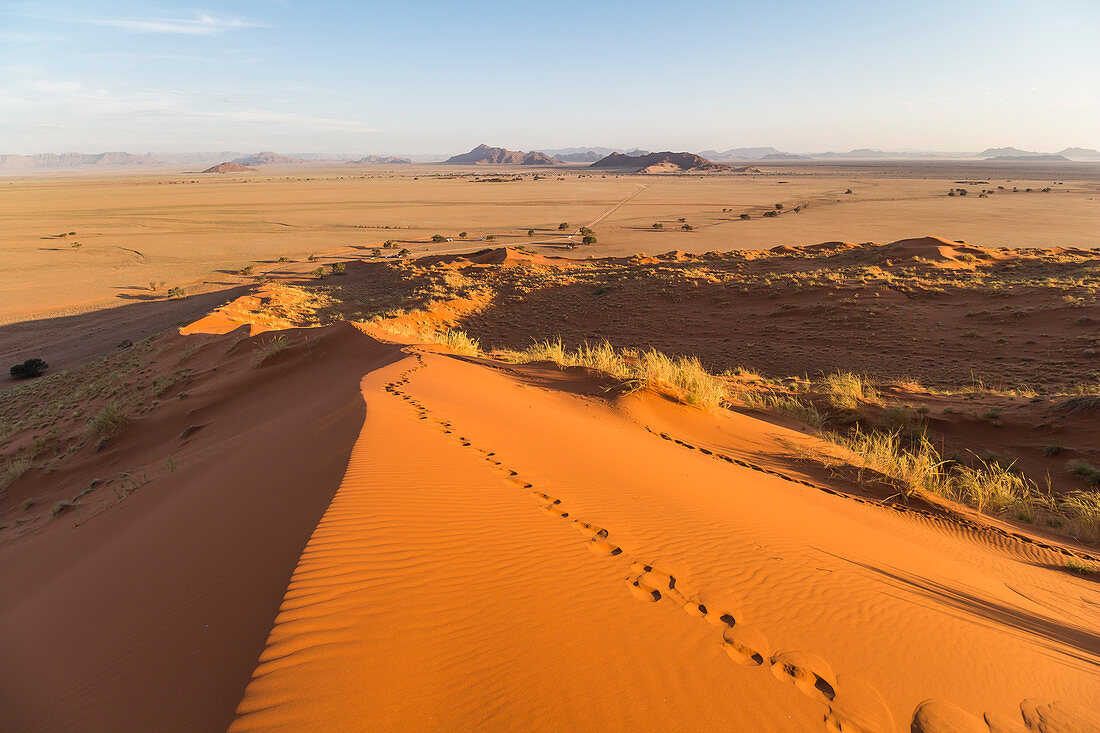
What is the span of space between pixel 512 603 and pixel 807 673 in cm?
149

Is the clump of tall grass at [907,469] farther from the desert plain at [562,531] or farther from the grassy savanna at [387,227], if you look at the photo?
the grassy savanna at [387,227]

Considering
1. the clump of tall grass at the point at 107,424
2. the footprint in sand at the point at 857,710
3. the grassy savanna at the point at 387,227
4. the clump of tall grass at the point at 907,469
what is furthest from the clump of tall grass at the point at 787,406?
the grassy savanna at the point at 387,227

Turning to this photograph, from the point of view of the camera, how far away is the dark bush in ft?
51.9

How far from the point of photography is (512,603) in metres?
2.80

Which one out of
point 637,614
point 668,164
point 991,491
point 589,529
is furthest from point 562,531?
point 668,164

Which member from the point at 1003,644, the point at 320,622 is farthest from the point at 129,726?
the point at 1003,644

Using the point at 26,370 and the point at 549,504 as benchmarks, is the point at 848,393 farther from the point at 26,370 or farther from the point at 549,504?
the point at 26,370

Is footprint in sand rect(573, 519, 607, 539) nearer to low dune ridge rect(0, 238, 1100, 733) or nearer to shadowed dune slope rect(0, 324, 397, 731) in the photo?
low dune ridge rect(0, 238, 1100, 733)

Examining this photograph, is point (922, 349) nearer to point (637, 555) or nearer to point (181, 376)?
point (637, 555)

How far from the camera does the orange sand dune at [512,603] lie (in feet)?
7.42

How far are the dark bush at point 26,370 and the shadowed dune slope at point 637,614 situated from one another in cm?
1713

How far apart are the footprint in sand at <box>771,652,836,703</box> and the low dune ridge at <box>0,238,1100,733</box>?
2cm

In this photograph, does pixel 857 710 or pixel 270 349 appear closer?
pixel 857 710

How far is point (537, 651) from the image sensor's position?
8.02 ft
